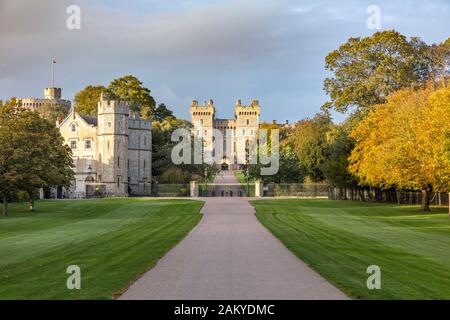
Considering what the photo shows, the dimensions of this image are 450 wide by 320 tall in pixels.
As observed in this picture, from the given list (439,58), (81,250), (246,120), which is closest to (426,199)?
(439,58)

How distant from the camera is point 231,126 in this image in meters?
192

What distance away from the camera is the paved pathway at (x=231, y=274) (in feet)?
45.1

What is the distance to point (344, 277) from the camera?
645 inches

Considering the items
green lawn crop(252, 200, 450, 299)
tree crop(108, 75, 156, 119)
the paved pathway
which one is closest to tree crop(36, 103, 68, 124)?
tree crop(108, 75, 156, 119)

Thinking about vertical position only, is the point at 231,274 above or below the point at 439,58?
below

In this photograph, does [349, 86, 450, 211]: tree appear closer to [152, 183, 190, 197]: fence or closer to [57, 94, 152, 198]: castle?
[152, 183, 190, 197]: fence

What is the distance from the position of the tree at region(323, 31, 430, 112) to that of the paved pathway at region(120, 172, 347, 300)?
4463 centimetres

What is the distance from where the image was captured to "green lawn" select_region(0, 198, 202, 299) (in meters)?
15.1

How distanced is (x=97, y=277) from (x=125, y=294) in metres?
2.76

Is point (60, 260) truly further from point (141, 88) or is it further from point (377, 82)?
point (141, 88)

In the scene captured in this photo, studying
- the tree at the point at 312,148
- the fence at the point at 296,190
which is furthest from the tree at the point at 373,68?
the fence at the point at 296,190

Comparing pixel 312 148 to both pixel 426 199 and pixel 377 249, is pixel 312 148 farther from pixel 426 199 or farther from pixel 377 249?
pixel 377 249

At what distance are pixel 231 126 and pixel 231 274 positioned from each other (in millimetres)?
176449

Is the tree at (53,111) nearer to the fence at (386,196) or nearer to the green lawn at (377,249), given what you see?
the fence at (386,196)
